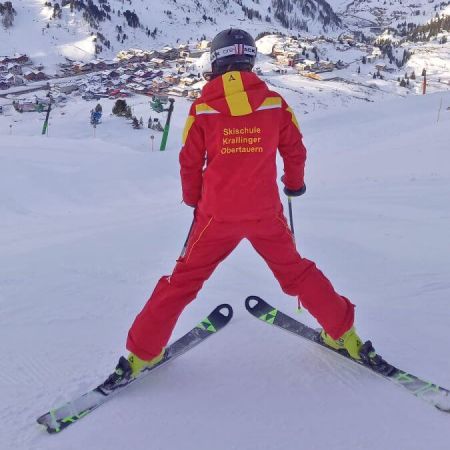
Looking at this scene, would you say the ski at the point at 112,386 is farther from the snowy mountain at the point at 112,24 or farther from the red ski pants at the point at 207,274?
the snowy mountain at the point at 112,24

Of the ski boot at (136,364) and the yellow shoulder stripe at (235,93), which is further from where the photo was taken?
the ski boot at (136,364)

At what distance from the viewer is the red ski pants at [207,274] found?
6.51 feet

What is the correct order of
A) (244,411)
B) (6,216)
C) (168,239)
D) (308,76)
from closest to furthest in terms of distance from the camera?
(244,411)
(168,239)
(6,216)
(308,76)

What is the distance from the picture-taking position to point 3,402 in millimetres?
1896

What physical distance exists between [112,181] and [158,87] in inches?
2427

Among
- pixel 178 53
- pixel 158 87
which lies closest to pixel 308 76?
pixel 158 87

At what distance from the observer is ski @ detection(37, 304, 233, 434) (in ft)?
5.90

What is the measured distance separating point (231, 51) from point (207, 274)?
0.96m

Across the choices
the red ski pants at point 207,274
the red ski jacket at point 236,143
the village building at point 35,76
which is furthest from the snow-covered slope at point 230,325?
the village building at point 35,76

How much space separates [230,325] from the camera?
8.09 feet

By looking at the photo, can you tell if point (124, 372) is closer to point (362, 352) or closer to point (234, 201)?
point (234, 201)

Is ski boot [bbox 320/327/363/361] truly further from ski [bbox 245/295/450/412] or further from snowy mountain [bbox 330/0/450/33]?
snowy mountain [bbox 330/0/450/33]

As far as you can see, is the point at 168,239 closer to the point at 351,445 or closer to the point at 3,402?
the point at 3,402

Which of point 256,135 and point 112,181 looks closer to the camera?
point 256,135
